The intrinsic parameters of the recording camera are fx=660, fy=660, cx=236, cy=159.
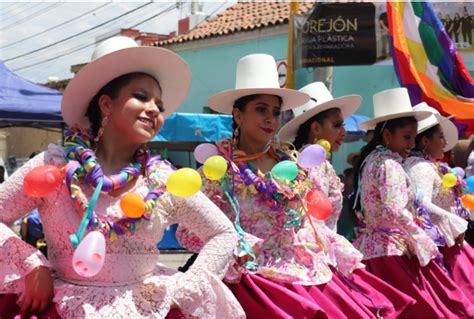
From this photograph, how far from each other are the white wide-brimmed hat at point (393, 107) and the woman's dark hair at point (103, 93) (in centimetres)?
348

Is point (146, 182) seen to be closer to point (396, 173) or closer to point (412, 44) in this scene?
point (396, 173)

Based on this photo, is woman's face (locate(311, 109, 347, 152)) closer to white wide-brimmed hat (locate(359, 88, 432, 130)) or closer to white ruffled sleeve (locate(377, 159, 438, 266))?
white ruffled sleeve (locate(377, 159, 438, 266))

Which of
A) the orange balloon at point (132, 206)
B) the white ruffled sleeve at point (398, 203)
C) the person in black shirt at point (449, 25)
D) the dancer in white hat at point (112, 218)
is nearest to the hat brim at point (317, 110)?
the white ruffled sleeve at point (398, 203)

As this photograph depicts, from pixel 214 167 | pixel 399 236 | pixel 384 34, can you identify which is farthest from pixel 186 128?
pixel 214 167

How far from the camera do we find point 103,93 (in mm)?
3131

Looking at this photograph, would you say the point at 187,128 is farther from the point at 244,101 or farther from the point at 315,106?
the point at 244,101

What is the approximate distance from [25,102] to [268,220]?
266 inches

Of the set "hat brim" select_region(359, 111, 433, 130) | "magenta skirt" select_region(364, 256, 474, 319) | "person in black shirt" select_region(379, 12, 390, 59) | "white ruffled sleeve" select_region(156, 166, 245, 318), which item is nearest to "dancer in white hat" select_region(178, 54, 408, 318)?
"white ruffled sleeve" select_region(156, 166, 245, 318)

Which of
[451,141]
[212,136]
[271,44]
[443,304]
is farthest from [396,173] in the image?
[271,44]

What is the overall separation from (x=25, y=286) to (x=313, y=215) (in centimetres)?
216

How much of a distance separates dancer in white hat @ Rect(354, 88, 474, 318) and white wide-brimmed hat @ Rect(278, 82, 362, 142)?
18.4 inches

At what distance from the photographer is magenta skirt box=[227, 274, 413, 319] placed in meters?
3.73

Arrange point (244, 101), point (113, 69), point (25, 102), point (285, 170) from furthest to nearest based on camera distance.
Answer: point (25, 102), point (244, 101), point (285, 170), point (113, 69)

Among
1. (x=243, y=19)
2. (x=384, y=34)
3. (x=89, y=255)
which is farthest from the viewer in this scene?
(x=243, y=19)
